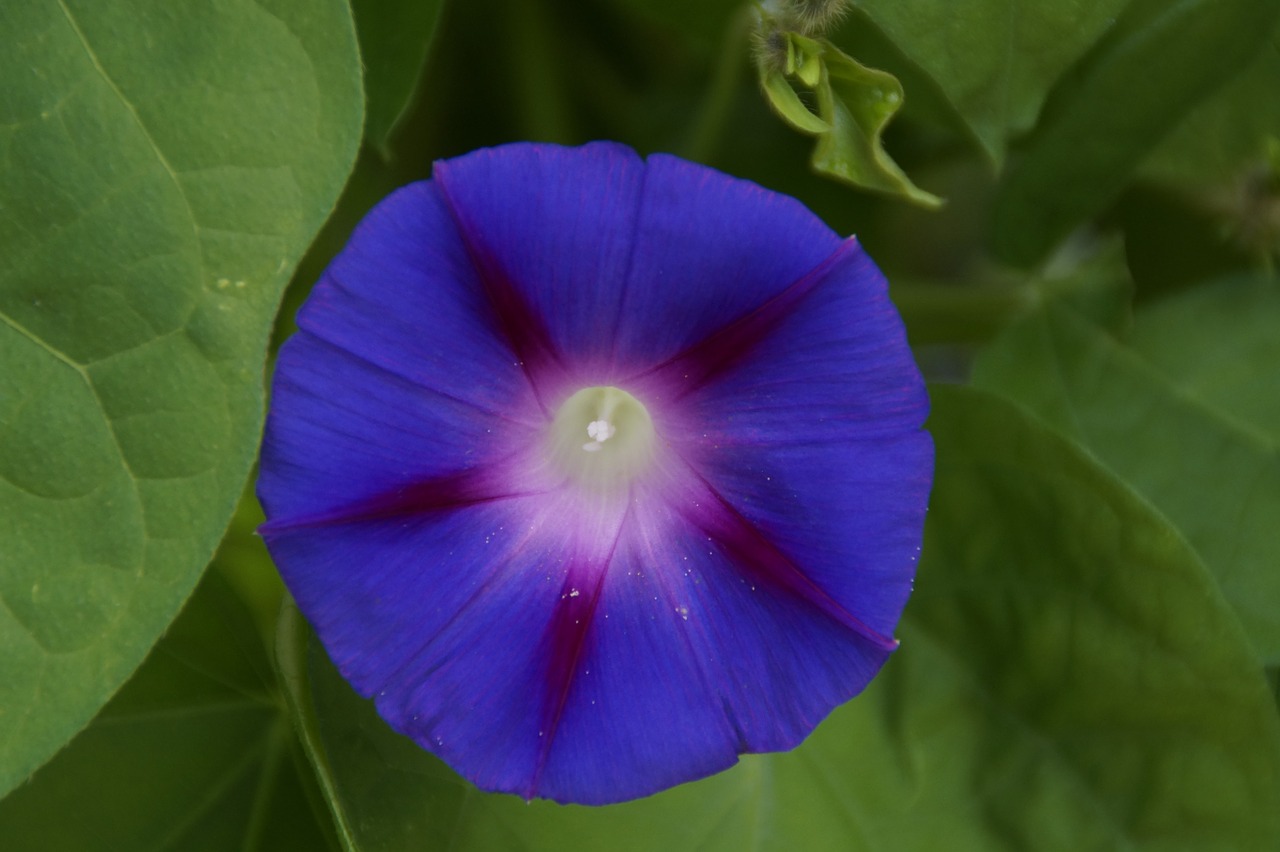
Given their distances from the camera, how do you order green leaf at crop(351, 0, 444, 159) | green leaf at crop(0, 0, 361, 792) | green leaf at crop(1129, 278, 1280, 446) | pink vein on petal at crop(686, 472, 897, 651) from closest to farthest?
green leaf at crop(0, 0, 361, 792) < pink vein on petal at crop(686, 472, 897, 651) < green leaf at crop(351, 0, 444, 159) < green leaf at crop(1129, 278, 1280, 446)

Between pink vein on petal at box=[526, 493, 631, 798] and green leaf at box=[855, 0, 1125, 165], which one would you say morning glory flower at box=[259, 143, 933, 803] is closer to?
pink vein on petal at box=[526, 493, 631, 798]

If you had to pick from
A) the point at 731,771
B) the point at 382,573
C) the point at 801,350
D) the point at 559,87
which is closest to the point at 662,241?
the point at 801,350

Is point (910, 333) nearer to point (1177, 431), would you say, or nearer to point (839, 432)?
point (1177, 431)

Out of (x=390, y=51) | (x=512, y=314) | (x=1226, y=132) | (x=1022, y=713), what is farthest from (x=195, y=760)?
(x=1226, y=132)

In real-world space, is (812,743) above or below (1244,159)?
below

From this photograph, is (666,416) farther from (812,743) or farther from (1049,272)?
(1049,272)

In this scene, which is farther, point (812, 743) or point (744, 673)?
point (812, 743)

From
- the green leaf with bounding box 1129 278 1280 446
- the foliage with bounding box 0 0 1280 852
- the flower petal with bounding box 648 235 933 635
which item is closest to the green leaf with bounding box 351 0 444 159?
→ the foliage with bounding box 0 0 1280 852
